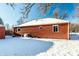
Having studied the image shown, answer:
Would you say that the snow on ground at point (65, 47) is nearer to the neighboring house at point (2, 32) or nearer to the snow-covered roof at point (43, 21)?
the snow-covered roof at point (43, 21)

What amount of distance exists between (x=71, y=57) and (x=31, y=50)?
2.40 feet

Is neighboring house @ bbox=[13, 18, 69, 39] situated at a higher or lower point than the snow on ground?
higher

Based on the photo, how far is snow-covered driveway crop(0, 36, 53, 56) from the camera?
12.4ft

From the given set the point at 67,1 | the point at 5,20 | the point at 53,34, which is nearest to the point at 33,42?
the point at 53,34

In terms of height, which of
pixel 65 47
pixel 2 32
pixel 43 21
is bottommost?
Answer: pixel 65 47

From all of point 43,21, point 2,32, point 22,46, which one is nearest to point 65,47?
point 43,21

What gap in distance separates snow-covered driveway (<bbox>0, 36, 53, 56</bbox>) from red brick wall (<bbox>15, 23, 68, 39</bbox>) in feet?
0.44

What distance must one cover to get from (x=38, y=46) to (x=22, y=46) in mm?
300

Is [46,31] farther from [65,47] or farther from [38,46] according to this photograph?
[65,47]

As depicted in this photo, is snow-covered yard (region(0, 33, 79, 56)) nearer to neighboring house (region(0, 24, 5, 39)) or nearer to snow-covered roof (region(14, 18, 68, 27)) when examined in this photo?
neighboring house (region(0, 24, 5, 39))

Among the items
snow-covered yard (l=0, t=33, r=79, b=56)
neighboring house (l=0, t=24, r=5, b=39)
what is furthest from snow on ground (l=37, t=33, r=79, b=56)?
neighboring house (l=0, t=24, r=5, b=39)

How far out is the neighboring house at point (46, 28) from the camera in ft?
12.6

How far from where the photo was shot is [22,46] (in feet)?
12.6

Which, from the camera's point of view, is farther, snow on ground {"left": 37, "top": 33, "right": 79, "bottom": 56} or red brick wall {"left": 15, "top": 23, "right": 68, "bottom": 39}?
red brick wall {"left": 15, "top": 23, "right": 68, "bottom": 39}
